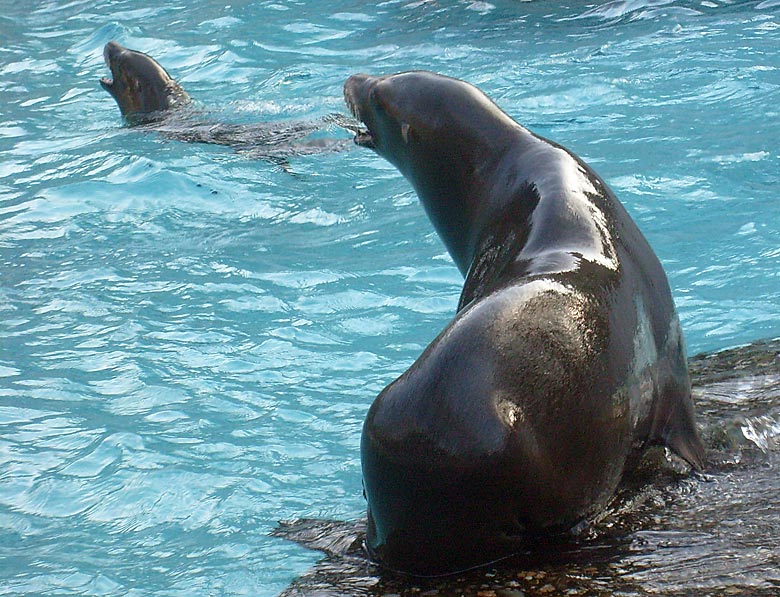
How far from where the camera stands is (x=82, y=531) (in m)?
4.15

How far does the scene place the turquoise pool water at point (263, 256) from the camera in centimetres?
429

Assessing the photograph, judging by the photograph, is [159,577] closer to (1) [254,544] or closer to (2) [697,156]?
(1) [254,544]

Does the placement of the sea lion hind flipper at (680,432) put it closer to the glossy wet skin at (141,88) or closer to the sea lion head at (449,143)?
the sea lion head at (449,143)

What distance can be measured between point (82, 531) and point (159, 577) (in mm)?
593

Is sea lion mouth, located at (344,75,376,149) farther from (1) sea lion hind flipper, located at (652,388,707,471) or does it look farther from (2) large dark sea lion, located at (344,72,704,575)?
(1) sea lion hind flipper, located at (652,388,707,471)

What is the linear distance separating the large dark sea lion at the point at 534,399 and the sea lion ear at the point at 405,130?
94cm

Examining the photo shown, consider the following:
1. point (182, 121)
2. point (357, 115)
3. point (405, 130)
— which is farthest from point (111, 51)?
point (405, 130)

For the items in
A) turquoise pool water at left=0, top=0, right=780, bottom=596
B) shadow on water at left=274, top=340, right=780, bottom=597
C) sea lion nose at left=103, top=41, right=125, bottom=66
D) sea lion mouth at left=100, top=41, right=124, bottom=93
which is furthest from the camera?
sea lion nose at left=103, top=41, right=125, bottom=66

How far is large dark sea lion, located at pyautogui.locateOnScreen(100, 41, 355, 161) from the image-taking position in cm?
795

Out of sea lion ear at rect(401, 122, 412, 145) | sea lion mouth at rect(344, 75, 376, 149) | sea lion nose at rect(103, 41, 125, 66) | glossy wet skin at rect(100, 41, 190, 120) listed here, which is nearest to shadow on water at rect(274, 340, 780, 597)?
sea lion ear at rect(401, 122, 412, 145)

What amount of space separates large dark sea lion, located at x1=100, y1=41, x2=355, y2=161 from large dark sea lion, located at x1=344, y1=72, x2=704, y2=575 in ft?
15.8

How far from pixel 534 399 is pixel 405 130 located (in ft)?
6.31

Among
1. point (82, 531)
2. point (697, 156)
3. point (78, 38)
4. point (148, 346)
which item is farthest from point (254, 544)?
point (78, 38)

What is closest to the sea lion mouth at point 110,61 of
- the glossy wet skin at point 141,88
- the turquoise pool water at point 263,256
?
the glossy wet skin at point 141,88
